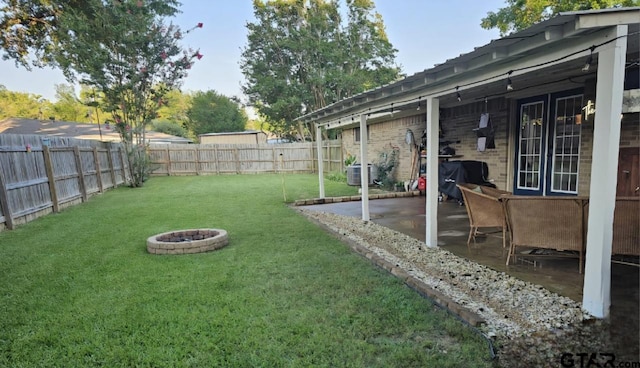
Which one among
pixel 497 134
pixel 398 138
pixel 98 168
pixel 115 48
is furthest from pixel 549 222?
pixel 115 48

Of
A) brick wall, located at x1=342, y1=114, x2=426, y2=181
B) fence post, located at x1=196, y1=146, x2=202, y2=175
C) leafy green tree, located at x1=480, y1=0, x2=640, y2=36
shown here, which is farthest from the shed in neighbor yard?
leafy green tree, located at x1=480, y1=0, x2=640, y2=36

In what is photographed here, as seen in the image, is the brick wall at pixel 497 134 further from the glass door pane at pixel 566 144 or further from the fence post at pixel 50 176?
the fence post at pixel 50 176

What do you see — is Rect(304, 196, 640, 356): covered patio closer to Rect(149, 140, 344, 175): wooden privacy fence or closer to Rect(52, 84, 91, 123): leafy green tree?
Rect(149, 140, 344, 175): wooden privacy fence

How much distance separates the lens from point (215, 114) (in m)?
31.2

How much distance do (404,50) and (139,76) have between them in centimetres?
1798

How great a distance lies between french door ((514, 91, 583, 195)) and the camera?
5.37m

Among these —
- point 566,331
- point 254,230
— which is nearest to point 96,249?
point 254,230

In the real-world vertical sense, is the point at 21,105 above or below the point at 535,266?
above

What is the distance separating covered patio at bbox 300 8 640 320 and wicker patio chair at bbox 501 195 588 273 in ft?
1.04

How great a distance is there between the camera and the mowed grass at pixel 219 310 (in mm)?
2221

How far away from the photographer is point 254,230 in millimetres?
5727

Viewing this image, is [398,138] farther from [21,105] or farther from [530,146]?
[21,105]

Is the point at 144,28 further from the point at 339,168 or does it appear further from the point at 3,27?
the point at 339,168

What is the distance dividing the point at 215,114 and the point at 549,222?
31.4 meters
